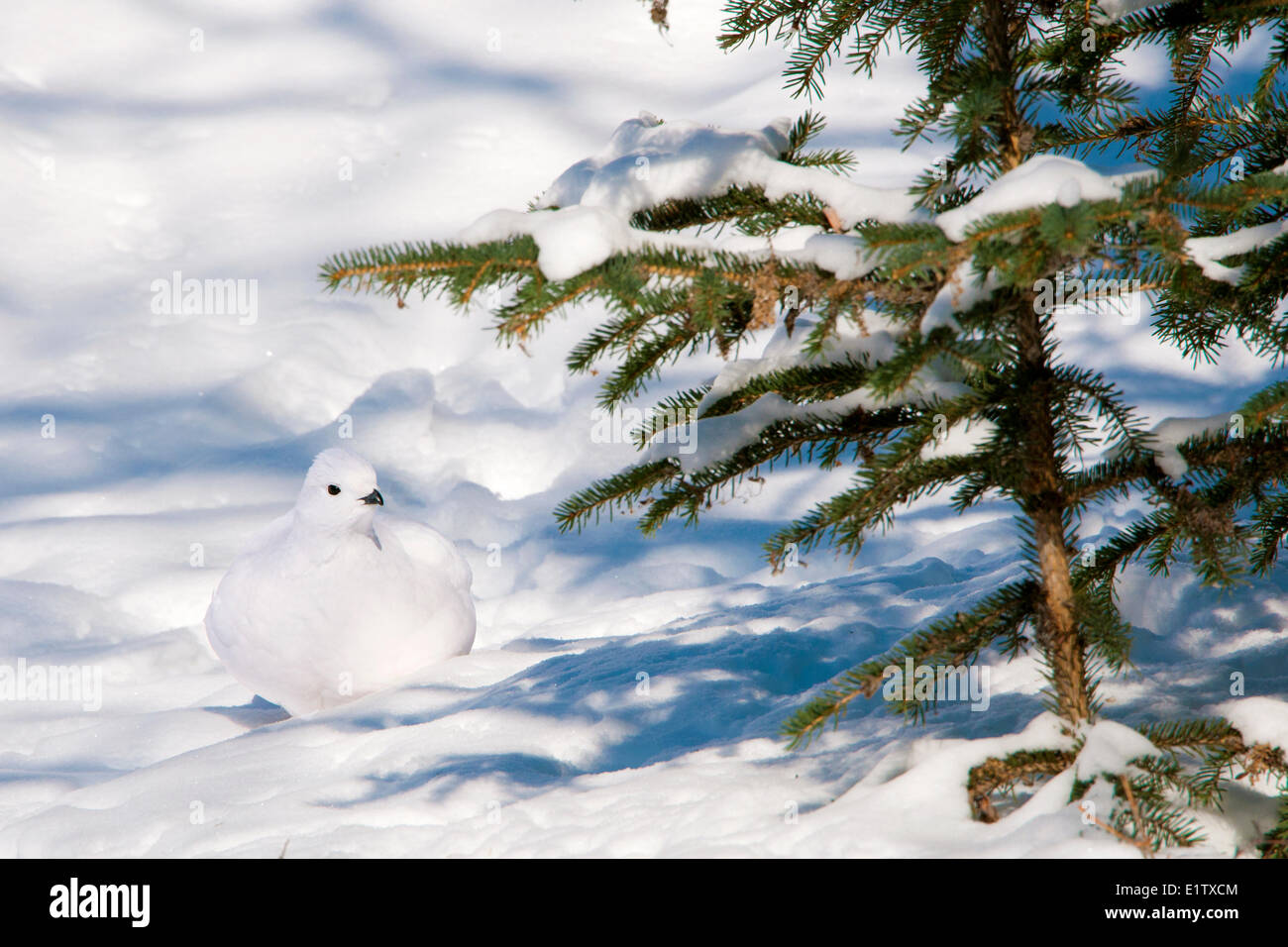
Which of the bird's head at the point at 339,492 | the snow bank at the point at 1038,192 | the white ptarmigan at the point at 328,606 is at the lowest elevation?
the white ptarmigan at the point at 328,606

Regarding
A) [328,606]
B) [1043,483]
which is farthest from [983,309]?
[328,606]

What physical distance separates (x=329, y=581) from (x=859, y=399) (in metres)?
2.33

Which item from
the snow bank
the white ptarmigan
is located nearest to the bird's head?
the white ptarmigan

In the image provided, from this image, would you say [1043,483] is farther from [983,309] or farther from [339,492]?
[339,492]

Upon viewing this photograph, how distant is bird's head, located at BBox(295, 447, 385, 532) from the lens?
373 cm

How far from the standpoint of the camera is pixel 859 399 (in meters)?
2.22

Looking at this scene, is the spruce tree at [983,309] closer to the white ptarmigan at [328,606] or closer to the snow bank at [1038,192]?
the snow bank at [1038,192]

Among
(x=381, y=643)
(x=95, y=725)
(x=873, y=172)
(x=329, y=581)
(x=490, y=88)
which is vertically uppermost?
(x=490, y=88)

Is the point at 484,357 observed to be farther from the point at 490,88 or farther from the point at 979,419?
the point at 979,419

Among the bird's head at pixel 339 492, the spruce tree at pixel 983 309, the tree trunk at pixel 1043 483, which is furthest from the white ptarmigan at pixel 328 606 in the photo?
the tree trunk at pixel 1043 483

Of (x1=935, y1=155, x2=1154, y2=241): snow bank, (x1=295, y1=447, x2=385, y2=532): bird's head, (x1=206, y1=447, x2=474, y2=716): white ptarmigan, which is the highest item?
(x1=935, y1=155, x2=1154, y2=241): snow bank

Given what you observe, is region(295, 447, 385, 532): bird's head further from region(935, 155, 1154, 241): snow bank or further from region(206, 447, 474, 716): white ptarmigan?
region(935, 155, 1154, 241): snow bank

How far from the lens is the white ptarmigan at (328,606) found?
3758 millimetres

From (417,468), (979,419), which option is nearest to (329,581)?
(979,419)
